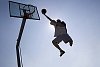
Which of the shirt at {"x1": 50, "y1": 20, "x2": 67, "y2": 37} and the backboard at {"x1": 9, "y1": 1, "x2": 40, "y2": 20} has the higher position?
the backboard at {"x1": 9, "y1": 1, "x2": 40, "y2": 20}

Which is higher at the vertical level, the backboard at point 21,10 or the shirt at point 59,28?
the backboard at point 21,10

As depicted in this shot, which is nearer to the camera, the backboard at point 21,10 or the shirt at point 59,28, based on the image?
the shirt at point 59,28

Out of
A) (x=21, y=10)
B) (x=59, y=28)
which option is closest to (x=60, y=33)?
(x=59, y=28)

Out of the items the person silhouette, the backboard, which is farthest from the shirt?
the backboard

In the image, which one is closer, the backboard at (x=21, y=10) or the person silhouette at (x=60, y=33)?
the person silhouette at (x=60, y=33)

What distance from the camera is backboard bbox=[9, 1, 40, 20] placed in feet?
36.7

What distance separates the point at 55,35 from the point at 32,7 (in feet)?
11.1

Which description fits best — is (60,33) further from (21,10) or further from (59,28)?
(21,10)

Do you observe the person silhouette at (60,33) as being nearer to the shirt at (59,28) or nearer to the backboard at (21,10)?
the shirt at (59,28)

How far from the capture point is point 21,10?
11672 mm

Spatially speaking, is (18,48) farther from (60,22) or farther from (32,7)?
(32,7)

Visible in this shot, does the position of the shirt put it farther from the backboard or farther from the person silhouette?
the backboard

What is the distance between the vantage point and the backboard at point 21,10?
1118cm

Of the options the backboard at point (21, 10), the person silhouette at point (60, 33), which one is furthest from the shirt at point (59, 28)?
the backboard at point (21, 10)
